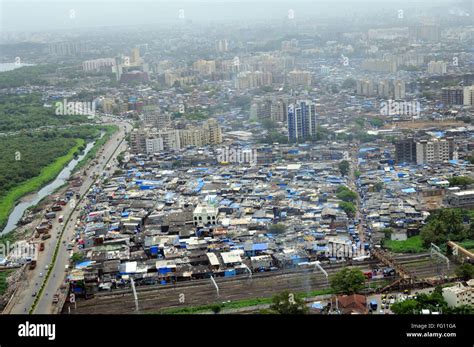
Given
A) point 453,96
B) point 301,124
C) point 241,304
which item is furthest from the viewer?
point 453,96

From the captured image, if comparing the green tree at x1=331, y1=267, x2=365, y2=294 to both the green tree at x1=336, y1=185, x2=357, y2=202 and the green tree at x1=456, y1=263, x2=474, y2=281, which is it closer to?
the green tree at x1=456, y1=263, x2=474, y2=281

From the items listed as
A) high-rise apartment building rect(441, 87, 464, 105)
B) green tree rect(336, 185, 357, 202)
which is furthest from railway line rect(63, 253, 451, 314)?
high-rise apartment building rect(441, 87, 464, 105)

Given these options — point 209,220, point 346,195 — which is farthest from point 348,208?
point 209,220

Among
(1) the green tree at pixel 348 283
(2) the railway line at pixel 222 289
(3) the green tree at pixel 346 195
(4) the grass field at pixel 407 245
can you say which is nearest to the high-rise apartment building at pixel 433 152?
(3) the green tree at pixel 346 195

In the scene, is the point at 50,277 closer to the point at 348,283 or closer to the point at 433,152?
the point at 348,283

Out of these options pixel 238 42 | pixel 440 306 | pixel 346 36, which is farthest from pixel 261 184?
pixel 238 42

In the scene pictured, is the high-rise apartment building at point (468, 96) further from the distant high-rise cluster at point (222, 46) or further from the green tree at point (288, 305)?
the green tree at point (288, 305)
